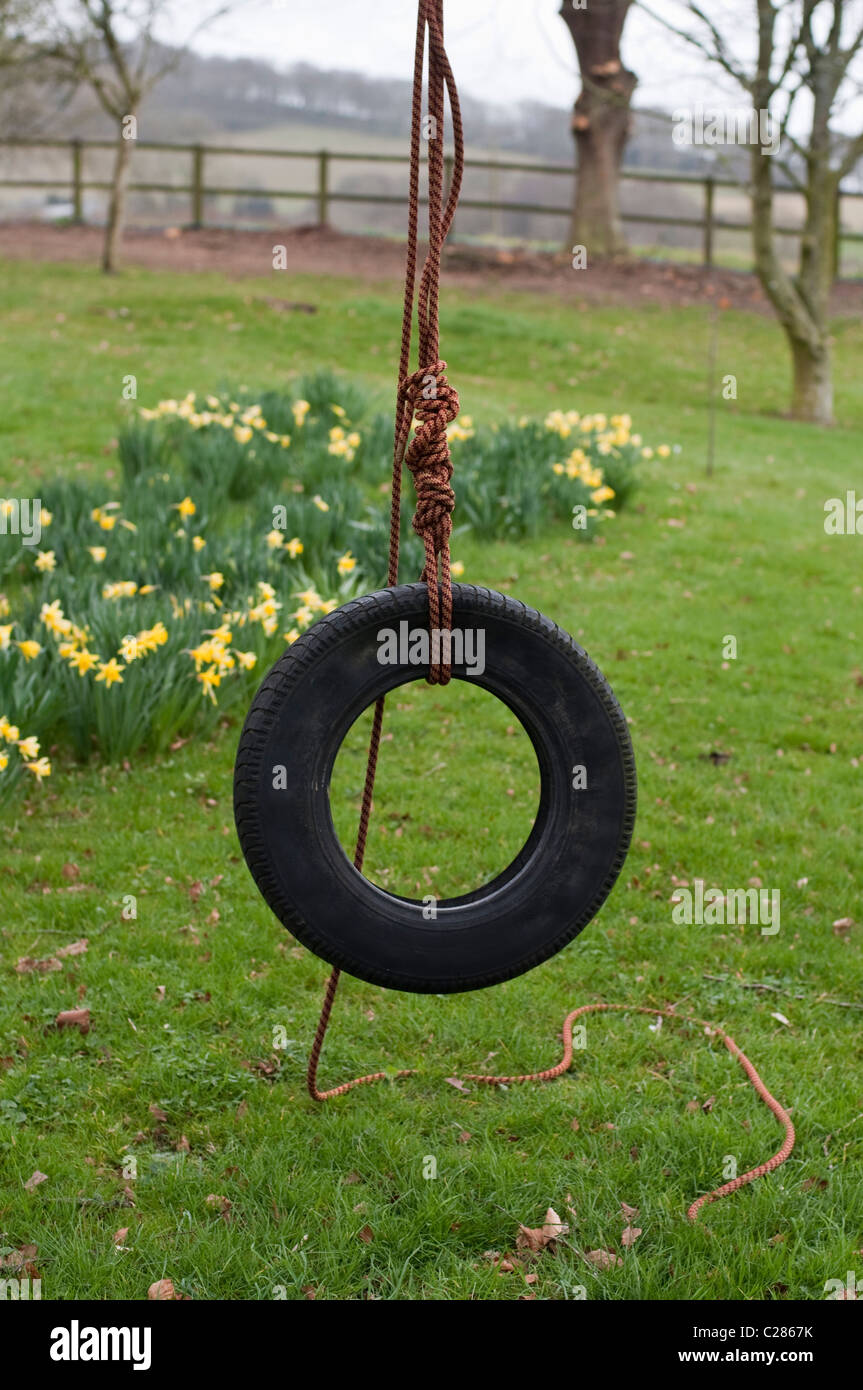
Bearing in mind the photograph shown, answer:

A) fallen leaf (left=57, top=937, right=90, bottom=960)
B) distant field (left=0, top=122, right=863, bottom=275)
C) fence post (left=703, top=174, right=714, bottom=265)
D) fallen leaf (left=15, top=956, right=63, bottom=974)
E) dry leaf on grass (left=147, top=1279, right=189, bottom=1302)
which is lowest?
dry leaf on grass (left=147, top=1279, right=189, bottom=1302)

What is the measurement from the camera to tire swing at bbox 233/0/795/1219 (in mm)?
2297

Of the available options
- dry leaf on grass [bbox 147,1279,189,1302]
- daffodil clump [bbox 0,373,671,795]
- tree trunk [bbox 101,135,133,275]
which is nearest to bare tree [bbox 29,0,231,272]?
tree trunk [bbox 101,135,133,275]

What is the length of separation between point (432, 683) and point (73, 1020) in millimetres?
1798

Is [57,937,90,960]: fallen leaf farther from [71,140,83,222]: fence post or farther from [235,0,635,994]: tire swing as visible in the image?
[71,140,83,222]: fence post

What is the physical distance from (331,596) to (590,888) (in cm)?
384

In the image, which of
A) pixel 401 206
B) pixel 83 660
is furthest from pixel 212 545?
pixel 401 206

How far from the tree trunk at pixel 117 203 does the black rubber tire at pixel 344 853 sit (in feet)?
48.5

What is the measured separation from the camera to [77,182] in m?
22.0

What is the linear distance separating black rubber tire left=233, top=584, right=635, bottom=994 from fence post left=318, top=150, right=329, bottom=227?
21614 millimetres

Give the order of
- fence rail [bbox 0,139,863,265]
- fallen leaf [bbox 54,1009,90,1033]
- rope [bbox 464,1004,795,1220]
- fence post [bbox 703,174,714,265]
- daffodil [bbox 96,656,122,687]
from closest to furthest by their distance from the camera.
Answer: rope [bbox 464,1004,795,1220], fallen leaf [bbox 54,1009,90,1033], daffodil [bbox 96,656,122,687], fence post [bbox 703,174,714,265], fence rail [bbox 0,139,863,265]

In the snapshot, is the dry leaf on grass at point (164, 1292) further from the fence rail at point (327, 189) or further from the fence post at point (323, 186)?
the fence post at point (323, 186)

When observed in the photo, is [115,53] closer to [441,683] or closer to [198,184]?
[198,184]
